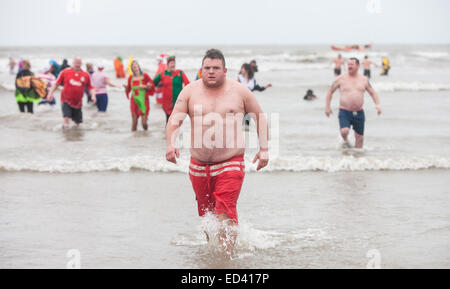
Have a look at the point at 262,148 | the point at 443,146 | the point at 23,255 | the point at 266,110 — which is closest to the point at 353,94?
the point at 443,146

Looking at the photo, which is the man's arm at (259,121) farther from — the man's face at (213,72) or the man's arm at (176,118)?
the man's arm at (176,118)

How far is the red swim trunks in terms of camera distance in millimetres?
4945

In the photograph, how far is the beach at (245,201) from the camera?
17.3 ft

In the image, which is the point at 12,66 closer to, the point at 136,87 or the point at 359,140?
the point at 136,87

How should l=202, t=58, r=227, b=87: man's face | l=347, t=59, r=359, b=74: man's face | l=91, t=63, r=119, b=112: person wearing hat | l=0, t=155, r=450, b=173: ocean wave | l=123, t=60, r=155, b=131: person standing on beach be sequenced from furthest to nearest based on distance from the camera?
1. l=91, t=63, r=119, b=112: person wearing hat
2. l=123, t=60, r=155, b=131: person standing on beach
3. l=347, t=59, r=359, b=74: man's face
4. l=0, t=155, r=450, b=173: ocean wave
5. l=202, t=58, r=227, b=87: man's face

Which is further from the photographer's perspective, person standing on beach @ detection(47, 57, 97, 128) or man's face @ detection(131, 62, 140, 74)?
person standing on beach @ detection(47, 57, 97, 128)

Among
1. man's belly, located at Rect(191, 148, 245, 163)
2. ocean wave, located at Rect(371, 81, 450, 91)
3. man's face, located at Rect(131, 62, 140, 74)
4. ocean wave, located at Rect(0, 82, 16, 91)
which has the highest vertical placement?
man's face, located at Rect(131, 62, 140, 74)

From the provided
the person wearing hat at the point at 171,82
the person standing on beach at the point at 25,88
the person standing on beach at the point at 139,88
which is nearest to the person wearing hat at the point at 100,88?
the person standing on beach at the point at 25,88

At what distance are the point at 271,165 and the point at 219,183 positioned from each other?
14.6ft

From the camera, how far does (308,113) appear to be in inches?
673

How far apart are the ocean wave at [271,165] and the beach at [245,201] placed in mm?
23

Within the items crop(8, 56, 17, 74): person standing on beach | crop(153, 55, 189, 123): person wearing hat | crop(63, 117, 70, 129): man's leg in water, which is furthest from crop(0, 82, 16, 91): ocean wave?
crop(153, 55, 189, 123): person wearing hat

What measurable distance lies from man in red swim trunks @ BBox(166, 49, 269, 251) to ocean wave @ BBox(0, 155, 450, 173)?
13.4 ft

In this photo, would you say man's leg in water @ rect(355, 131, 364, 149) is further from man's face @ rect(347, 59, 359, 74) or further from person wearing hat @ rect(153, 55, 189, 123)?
person wearing hat @ rect(153, 55, 189, 123)
